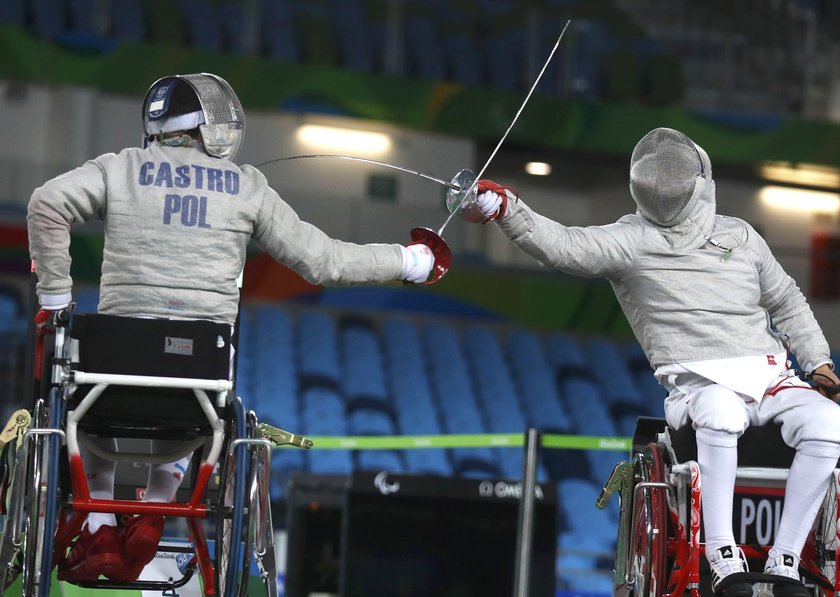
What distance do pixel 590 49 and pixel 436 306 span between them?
2970mm

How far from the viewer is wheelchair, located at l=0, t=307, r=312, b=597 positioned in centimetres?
310

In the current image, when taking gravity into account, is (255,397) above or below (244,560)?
above

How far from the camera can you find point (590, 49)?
12.8m

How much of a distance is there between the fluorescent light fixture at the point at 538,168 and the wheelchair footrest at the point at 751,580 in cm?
1069

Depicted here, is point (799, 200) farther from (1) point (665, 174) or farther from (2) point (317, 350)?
(1) point (665, 174)

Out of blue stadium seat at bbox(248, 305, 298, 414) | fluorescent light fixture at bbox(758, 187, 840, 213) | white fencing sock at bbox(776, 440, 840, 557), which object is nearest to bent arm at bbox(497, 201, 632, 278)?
white fencing sock at bbox(776, 440, 840, 557)

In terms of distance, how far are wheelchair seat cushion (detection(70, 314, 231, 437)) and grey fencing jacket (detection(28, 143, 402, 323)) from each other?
214mm

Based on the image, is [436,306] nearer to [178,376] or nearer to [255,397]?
[255,397]

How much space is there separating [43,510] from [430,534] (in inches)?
117

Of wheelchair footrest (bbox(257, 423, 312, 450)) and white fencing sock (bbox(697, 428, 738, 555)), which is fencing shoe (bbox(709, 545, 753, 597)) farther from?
wheelchair footrest (bbox(257, 423, 312, 450))

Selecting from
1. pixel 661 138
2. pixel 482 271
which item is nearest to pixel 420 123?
pixel 482 271

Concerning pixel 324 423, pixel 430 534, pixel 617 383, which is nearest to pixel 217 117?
pixel 430 534

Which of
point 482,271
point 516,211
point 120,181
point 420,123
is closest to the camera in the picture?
point 120,181

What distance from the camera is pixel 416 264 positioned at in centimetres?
363
